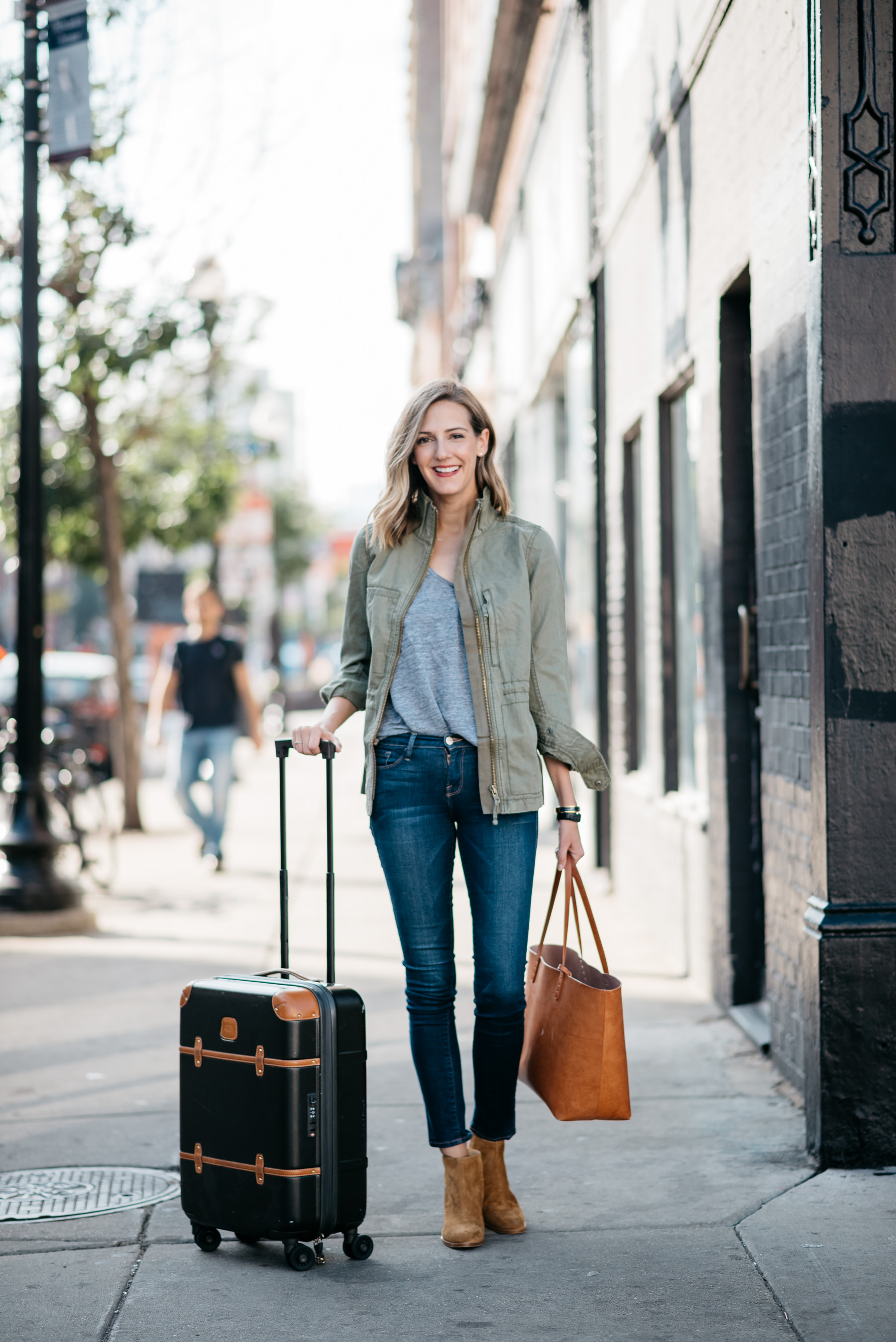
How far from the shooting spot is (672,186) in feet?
24.0

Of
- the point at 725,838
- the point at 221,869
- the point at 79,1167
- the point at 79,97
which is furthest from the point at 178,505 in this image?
the point at 79,1167

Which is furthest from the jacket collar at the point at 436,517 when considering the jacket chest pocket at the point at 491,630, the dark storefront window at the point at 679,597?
the dark storefront window at the point at 679,597

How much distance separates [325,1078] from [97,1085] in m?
2.14

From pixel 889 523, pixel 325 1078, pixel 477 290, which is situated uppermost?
pixel 477 290

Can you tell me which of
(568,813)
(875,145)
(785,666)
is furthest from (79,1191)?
(875,145)

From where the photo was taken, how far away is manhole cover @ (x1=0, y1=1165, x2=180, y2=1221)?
424 centimetres

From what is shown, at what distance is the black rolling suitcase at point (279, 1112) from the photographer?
143 inches

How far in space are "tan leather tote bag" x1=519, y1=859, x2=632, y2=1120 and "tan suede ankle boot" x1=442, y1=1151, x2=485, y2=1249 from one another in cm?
25

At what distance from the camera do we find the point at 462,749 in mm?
3840

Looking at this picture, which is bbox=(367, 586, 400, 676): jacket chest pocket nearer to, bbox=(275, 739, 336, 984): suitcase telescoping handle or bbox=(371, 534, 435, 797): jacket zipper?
bbox=(371, 534, 435, 797): jacket zipper

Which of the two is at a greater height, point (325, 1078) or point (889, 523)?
point (889, 523)

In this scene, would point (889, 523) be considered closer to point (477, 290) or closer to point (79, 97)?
point (79, 97)

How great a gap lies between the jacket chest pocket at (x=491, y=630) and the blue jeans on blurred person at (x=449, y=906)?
221 mm

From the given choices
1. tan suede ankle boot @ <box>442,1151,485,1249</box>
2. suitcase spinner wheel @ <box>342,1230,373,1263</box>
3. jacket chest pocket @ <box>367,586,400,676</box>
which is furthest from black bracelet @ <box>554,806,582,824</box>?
suitcase spinner wheel @ <box>342,1230,373,1263</box>
